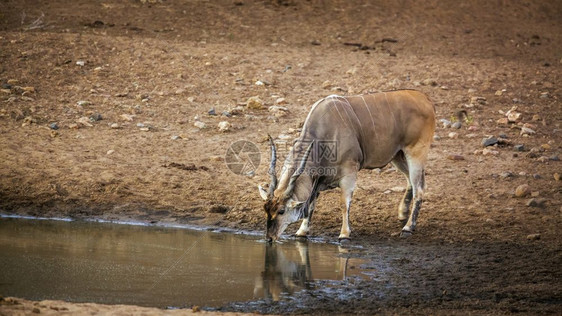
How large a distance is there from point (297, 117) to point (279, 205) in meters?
4.42

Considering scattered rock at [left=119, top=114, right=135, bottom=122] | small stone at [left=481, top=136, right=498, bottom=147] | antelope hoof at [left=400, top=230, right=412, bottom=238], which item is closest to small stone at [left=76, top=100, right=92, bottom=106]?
scattered rock at [left=119, top=114, right=135, bottom=122]

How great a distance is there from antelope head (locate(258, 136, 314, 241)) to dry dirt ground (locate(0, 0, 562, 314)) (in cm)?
89

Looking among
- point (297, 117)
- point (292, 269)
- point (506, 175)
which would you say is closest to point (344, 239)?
point (292, 269)

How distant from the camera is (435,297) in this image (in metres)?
7.84

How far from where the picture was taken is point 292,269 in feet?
29.2

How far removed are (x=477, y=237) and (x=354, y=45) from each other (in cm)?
860

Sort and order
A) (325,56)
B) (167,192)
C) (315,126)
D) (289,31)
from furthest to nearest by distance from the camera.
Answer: (289,31) → (325,56) → (167,192) → (315,126)

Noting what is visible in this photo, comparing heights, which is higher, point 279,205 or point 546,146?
point 546,146

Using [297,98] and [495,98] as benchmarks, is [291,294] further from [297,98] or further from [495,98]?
[495,98]

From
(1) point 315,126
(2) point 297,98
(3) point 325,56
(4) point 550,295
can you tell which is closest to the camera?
(4) point 550,295

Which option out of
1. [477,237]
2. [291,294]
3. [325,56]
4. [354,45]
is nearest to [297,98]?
[325,56]

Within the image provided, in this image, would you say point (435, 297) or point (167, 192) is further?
point (167, 192)

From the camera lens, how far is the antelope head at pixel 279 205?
986 centimetres

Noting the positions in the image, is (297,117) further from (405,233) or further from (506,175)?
(405,233)
